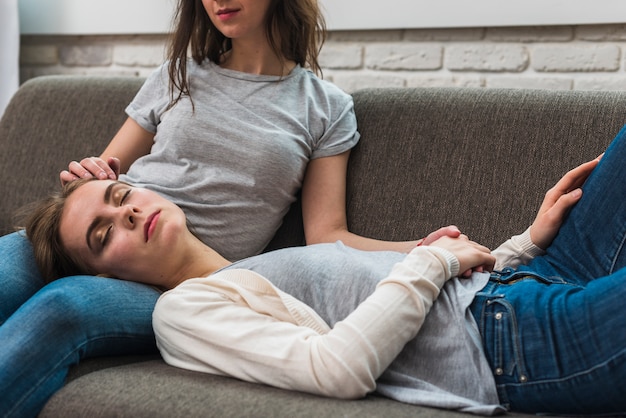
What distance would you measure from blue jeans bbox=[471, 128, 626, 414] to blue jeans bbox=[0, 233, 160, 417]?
1.95ft

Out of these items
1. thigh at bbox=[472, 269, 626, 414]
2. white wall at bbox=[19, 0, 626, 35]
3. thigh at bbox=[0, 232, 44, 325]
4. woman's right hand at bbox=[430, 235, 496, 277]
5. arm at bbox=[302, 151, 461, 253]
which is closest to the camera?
thigh at bbox=[472, 269, 626, 414]

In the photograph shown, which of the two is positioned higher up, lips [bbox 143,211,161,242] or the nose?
the nose

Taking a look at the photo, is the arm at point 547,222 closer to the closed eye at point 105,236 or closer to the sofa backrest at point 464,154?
the sofa backrest at point 464,154

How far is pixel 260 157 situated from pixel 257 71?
0.24 metres

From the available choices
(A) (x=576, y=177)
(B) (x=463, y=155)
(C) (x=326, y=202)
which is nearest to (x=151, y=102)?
(C) (x=326, y=202)

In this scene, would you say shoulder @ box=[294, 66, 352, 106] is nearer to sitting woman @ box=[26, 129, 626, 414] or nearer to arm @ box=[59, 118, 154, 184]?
arm @ box=[59, 118, 154, 184]

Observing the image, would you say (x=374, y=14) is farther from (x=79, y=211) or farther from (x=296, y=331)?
(x=296, y=331)

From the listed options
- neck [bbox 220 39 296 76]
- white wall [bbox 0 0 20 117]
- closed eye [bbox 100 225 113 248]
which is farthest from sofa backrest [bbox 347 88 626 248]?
white wall [bbox 0 0 20 117]

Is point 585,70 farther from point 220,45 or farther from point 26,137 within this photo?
point 26,137

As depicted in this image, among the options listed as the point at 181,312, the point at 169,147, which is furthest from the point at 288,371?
the point at 169,147

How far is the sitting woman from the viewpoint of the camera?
119cm

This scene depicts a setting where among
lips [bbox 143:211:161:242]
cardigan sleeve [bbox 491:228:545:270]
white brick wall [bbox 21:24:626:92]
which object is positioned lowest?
cardigan sleeve [bbox 491:228:545:270]

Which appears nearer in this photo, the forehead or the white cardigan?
the white cardigan

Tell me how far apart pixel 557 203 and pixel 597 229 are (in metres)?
0.10
